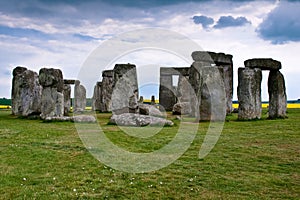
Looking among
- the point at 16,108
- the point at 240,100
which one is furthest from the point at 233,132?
the point at 16,108

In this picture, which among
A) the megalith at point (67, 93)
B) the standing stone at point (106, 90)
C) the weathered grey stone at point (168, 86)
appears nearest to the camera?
the megalith at point (67, 93)

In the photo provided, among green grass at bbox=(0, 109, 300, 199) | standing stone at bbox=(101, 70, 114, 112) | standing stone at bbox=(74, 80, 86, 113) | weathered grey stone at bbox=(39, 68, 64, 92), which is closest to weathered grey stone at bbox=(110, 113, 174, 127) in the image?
green grass at bbox=(0, 109, 300, 199)

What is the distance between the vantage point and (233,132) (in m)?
12.2

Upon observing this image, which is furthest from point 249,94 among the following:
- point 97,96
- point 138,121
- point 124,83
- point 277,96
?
point 97,96

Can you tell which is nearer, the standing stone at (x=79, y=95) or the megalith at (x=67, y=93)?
the megalith at (x=67, y=93)

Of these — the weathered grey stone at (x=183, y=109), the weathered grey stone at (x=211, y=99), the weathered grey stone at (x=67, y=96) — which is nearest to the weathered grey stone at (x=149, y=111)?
the weathered grey stone at (x=183, y=109)

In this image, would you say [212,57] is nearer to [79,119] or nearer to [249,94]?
[249,94]

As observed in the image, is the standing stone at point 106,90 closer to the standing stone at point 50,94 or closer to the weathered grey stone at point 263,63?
the standing stone at point 50,94

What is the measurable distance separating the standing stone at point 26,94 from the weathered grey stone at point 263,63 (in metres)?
11.2

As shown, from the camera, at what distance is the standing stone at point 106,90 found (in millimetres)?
26316

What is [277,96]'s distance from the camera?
17.4 meters

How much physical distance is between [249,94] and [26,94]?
11.8 meters

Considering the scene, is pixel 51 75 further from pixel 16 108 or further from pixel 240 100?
pixel 240 100

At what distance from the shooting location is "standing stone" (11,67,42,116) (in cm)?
1902
